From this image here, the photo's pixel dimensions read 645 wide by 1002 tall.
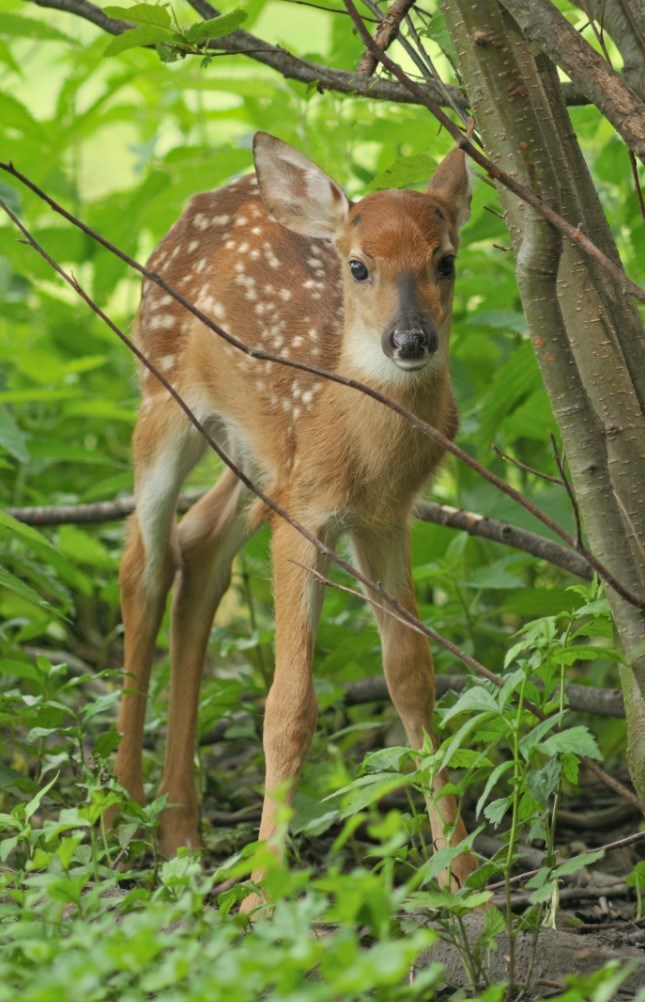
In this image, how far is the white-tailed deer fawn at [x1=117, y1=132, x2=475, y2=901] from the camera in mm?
3984

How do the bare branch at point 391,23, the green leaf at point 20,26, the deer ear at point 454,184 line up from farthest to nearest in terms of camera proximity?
the green leaf at point 20,26 → the deer ear at point 454,184 → the bare branch at point 391,23

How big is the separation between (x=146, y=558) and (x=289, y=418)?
90 cm

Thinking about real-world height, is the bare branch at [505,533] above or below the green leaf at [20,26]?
below

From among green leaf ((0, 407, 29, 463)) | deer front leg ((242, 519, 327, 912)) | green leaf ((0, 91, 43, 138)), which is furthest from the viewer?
green leaf ((0, 91, 43, 138))

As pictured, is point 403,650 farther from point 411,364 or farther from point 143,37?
point 143,37

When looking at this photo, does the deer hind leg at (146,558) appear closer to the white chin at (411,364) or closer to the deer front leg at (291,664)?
the deer front leg at (291,664)

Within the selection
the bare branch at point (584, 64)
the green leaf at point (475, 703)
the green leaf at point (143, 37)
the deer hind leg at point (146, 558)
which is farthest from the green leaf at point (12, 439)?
the bare branch at point (584, 64)

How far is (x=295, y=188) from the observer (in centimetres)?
434

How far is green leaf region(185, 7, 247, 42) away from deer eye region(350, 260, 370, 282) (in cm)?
110

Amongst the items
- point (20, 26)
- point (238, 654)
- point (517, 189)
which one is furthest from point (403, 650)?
point (20, 26)

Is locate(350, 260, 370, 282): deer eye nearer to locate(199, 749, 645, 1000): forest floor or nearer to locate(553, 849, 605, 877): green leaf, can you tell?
locate(199, 749, 645, 1000): forest floor

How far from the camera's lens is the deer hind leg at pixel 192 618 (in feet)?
15.6

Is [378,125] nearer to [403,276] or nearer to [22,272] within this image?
[403,276]

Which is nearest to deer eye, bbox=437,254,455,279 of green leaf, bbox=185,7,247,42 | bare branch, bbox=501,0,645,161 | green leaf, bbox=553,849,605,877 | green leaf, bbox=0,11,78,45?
green leaf, bbox=185,7,247,42
